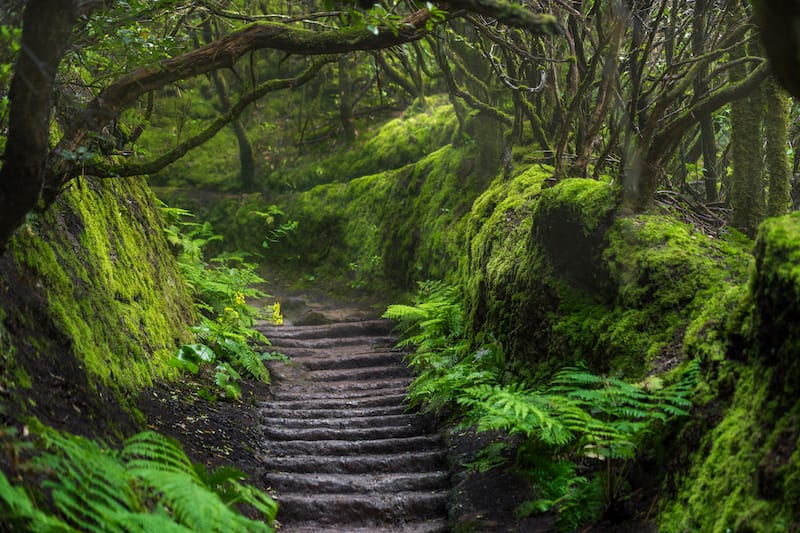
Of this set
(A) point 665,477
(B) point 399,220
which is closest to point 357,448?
(A) point 665,477

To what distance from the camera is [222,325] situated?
7.81m

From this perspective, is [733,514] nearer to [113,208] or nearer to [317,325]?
[113,208]

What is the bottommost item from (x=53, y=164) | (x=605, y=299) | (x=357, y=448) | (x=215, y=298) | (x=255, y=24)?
(x=357, y=448)

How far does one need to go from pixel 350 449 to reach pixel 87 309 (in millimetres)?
2759

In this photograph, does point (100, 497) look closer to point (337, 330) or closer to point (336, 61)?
point (336, 61)

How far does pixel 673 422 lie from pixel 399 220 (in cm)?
906

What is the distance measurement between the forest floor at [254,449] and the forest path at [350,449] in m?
0.14

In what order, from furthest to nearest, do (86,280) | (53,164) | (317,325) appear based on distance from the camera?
1. (317,325)
2. (86,280)
3. (53,164)

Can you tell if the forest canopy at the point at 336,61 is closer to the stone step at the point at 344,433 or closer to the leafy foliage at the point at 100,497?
the leafy foliage at the point at 100,497

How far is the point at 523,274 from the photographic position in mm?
6074

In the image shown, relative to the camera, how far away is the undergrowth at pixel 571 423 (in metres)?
3.50

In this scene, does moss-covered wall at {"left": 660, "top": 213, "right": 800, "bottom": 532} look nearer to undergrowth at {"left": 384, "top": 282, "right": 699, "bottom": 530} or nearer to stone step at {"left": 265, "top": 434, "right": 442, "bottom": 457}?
undergrowth at {"left": 384, "top": 282, "right": 699, "bottom": 530}

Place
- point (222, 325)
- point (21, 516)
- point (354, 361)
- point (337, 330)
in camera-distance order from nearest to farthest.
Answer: point (21, 516) → point (222, 325) → point (354, 361) → point (337, 330)

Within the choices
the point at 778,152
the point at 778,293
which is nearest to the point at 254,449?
the point at 778,293
